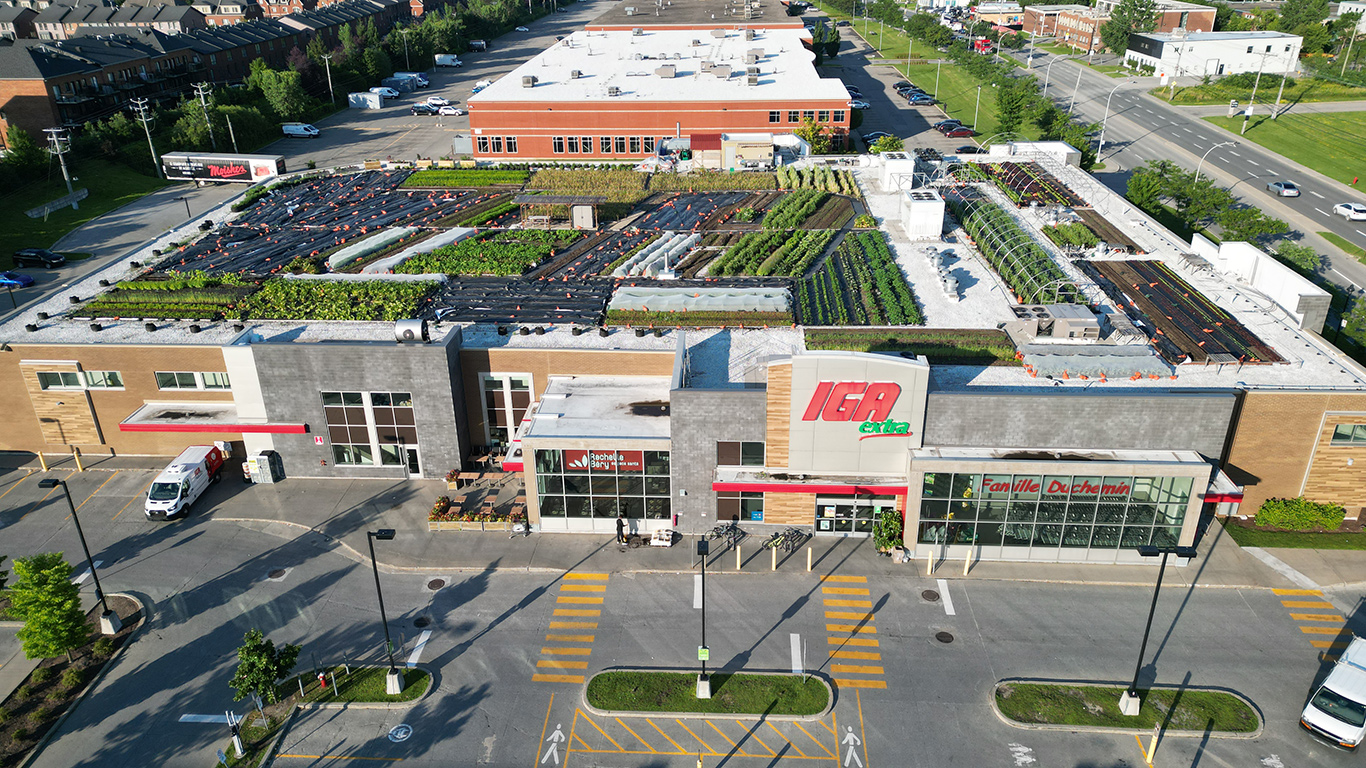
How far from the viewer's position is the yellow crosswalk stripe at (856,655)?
3247 cm

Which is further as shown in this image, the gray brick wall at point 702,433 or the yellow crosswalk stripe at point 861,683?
the gray brick wall at point 702,433

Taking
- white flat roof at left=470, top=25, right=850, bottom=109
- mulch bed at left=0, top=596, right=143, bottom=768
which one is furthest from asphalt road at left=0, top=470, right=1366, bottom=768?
white flat roof at left=470, top=25, right=850, bottom=109

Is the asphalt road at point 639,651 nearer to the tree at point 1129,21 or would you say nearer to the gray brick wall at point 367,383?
the gray brick wall at point 367,383

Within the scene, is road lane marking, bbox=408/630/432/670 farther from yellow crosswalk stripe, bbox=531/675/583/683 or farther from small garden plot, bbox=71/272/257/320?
small garden plot, bbox=71/272/257/320

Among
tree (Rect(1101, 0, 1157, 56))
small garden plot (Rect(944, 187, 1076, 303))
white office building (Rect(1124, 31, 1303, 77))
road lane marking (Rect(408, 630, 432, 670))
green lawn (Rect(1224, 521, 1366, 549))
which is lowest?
road lane marking (Rect(408, 630, 432, 670))

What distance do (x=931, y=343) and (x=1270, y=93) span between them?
114 m

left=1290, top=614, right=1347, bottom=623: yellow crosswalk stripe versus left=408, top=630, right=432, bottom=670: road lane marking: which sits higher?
left=1290, top=614, right=1347, bottom=623: yellow crosswalk stripe

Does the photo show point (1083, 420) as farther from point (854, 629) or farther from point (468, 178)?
point (468, 178)

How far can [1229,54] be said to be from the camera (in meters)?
132

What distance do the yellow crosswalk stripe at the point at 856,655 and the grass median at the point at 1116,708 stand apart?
441 centimetres

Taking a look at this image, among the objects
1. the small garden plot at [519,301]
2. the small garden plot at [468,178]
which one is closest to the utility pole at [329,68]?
the small garden plot at [468,178]

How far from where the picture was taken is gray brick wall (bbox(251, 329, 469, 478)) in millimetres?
40594

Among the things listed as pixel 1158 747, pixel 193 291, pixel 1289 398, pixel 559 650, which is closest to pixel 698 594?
pixel 559 650

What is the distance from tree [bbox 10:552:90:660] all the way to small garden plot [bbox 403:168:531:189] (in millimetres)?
44172
